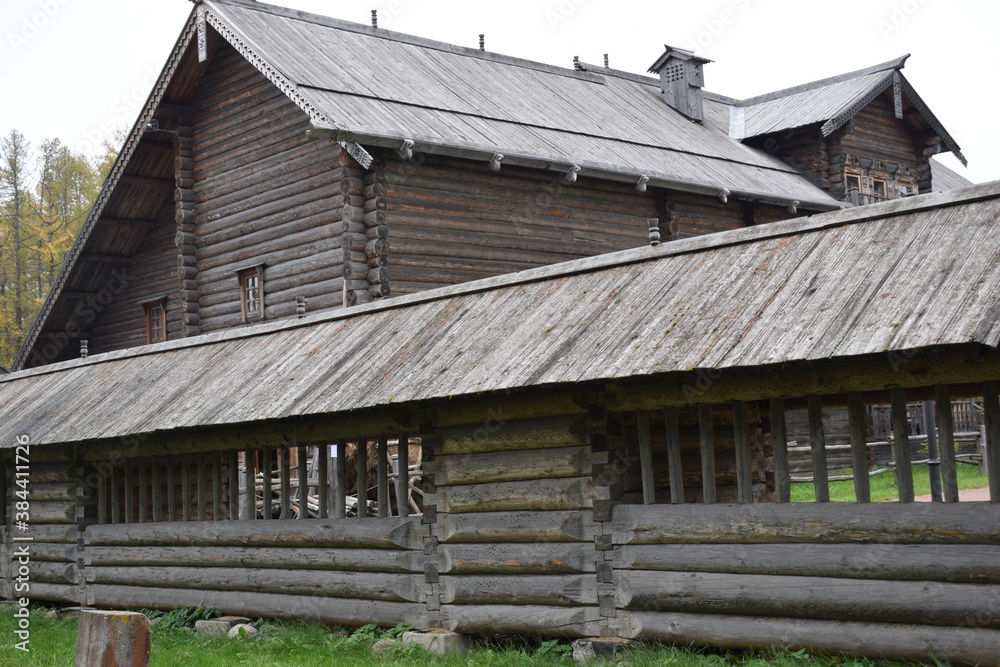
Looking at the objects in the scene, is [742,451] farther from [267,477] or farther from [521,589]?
[267,477]

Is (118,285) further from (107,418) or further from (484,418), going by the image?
(484,418)

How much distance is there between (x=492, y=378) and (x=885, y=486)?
11247 mm

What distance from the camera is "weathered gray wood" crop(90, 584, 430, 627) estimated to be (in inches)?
380

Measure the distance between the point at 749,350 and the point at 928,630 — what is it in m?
1.84

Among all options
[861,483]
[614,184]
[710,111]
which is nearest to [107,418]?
[861,483]

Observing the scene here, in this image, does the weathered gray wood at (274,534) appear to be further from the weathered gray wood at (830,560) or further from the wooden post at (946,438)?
the wooden post at (946,438)

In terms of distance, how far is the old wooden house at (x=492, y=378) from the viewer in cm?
693

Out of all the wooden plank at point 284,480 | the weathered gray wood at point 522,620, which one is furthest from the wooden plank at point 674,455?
the wooden plank at point 284,480

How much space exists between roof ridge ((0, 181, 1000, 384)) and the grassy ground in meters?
2.80

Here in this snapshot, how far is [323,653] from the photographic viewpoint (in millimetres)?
9344

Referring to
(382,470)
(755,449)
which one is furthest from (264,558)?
(755,449)

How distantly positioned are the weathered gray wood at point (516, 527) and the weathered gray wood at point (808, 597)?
Result: 1.55 feet

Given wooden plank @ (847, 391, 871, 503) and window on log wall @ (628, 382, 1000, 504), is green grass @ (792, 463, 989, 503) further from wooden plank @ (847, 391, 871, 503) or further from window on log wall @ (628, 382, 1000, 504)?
wooden plank @ (847, 391, 871, 503)

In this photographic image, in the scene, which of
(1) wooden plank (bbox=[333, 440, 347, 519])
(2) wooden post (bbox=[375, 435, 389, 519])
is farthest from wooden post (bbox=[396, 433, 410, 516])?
(1) wooden plank (bbox=[333, 440, 347, 519])
